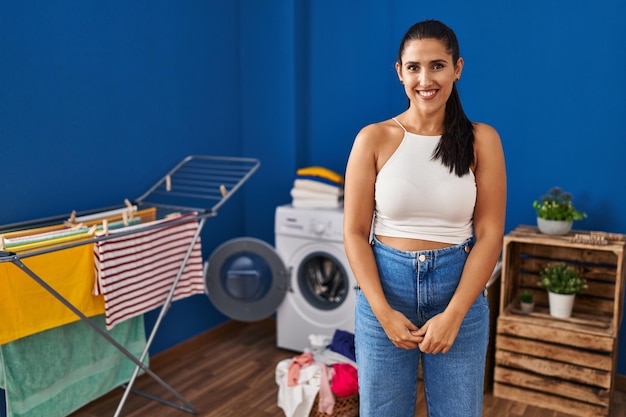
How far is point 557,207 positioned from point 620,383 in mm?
913

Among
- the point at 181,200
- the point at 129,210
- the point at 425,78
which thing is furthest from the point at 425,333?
the point at 181,200

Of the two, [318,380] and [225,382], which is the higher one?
[318,380]

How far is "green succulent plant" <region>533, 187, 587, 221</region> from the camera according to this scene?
8.77 ft

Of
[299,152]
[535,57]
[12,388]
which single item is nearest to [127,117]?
[299,152]

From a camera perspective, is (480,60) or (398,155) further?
(480,60)

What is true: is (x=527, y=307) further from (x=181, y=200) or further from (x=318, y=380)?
(x=181, y=200)

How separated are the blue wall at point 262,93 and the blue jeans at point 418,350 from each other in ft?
5.62

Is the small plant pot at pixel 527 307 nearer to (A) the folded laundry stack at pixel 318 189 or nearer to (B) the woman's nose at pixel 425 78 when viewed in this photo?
(A) the folded laundry stack at pixel 318 189

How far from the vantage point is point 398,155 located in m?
1.35

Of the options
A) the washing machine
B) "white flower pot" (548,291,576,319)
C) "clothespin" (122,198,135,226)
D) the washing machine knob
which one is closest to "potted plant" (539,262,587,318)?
"white flower pot" (548,291,576,319)

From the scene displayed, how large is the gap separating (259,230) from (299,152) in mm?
550

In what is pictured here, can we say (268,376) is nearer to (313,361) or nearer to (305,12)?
(313,361)

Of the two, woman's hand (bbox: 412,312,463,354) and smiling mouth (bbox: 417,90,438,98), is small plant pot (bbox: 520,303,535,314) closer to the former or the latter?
woman's hand (bbox: 412,312,463,354)

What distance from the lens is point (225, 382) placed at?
2.96 metres
